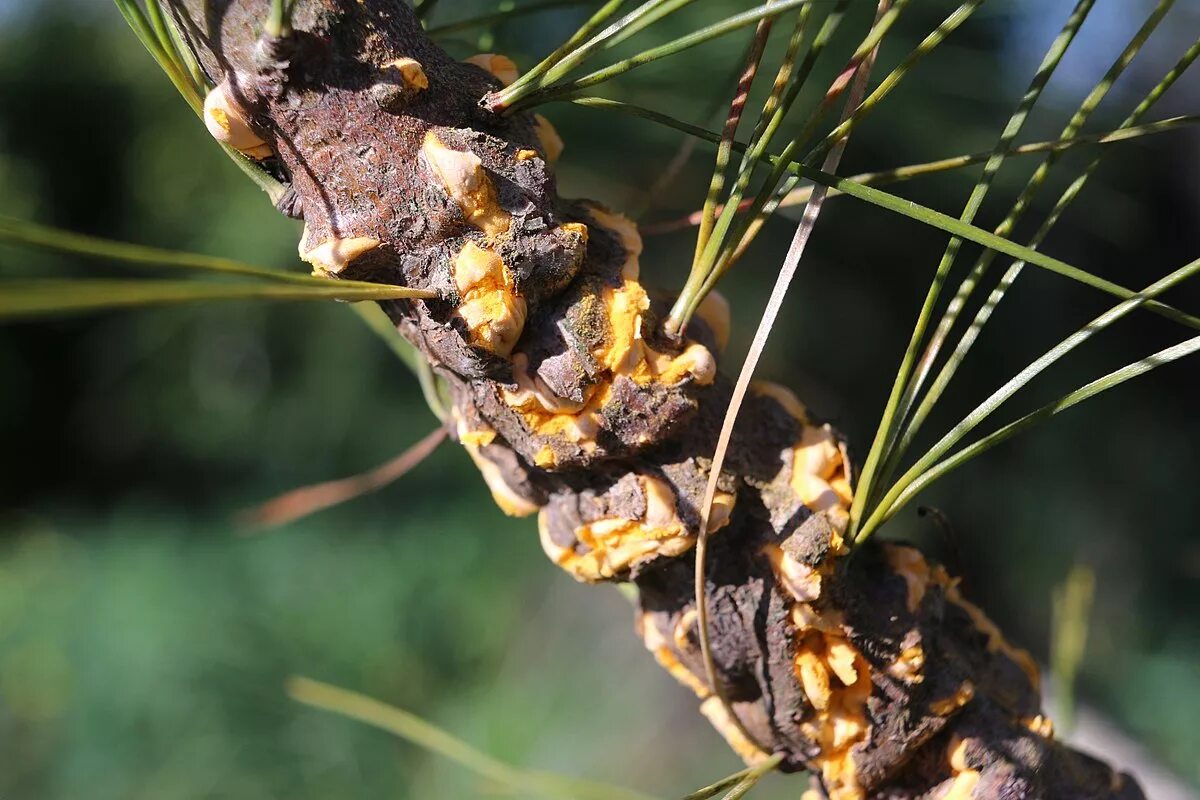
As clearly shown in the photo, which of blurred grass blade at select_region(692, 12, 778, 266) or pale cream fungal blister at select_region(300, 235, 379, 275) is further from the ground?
pale cream fungal blister at select_region(300, 235, 379, 275)

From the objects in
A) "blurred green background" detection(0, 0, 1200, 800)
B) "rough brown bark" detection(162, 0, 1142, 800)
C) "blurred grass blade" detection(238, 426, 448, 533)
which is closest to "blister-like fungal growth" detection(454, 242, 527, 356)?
"rough brown bark" detection(162, 0, 1142, 800)

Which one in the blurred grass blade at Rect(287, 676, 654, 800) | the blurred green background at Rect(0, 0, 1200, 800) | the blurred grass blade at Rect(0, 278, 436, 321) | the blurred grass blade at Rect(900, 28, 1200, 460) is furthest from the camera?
the blurred green background at Rect(0, 0, 1200, 800)

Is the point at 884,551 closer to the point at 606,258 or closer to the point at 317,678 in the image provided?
the point at 606,258

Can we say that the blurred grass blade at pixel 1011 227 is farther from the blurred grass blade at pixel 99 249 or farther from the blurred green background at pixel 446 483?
the blurred green background at pixel 446 483

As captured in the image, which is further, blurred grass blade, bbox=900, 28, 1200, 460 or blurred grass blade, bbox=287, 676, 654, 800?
blurred grass blade, bbox=287, 676, 654, 800

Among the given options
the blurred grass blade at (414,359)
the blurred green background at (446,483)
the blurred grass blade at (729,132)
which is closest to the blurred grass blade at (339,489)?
the blurred grass blade at (414,359)

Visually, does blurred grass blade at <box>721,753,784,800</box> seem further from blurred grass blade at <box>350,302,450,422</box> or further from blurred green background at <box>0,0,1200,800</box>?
blurred green background at <box>0,0,1200,800</box>

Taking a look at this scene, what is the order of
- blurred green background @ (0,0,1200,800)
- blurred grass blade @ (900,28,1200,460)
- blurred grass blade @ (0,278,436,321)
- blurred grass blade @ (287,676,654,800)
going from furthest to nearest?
1. blurred green background @ (0,0,1200,800)
2. blurred grass blade @ (287,676,654,800)
3. blurred grass blade @ (900,28,1200,460)
4. blurred grass blade @ (0,278,436,321)
